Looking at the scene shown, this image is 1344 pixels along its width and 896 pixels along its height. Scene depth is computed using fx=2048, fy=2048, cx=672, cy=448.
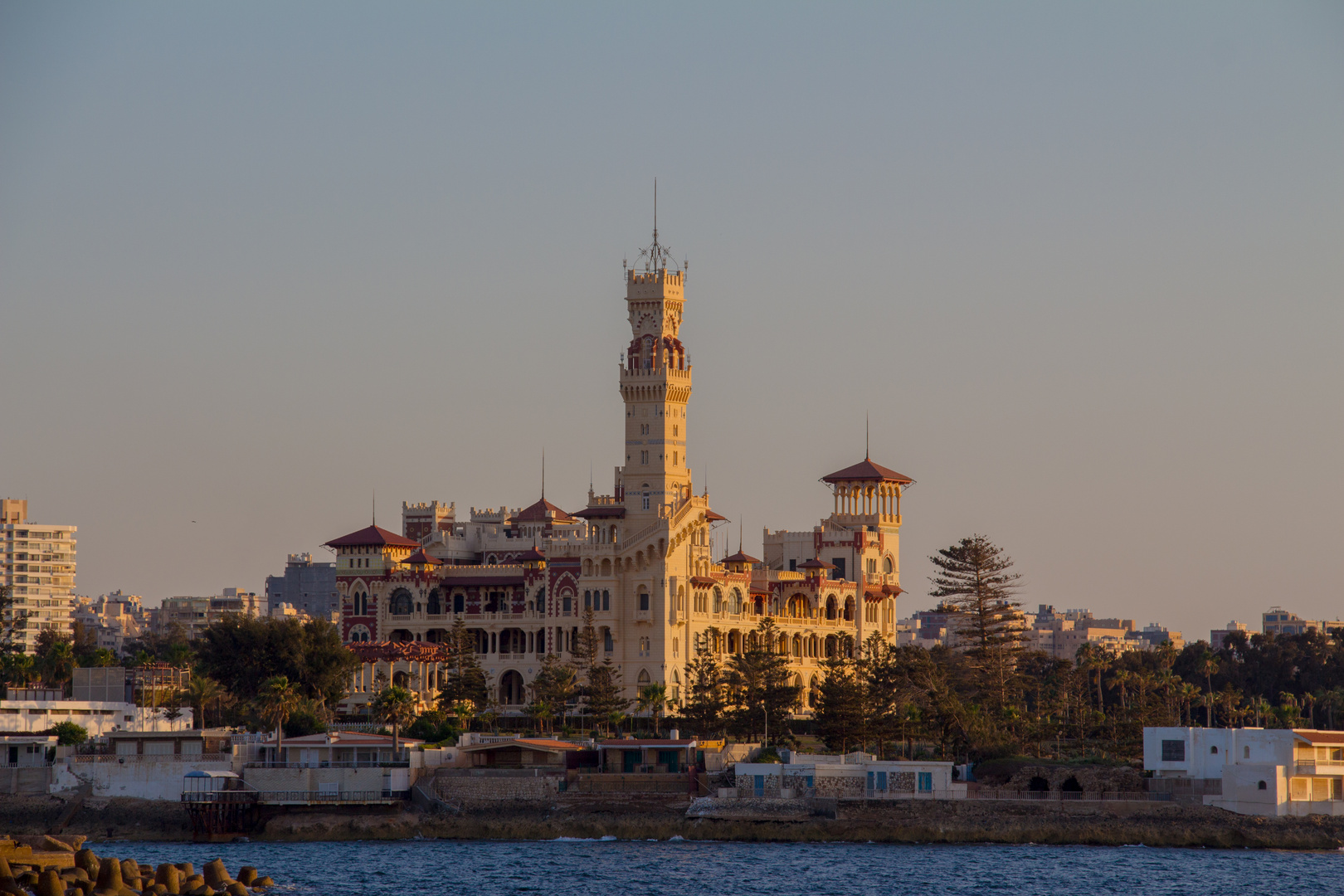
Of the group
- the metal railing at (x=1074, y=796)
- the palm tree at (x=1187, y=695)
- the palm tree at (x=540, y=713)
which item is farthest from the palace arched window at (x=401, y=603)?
the palm tree at (x=1187, y=695)

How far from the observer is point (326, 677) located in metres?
117

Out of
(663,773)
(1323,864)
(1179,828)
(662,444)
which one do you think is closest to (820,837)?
(663,773)

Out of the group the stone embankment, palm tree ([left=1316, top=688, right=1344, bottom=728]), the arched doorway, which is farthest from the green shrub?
palm tree ([left=1316, top=688, right=1344, bottom=728])

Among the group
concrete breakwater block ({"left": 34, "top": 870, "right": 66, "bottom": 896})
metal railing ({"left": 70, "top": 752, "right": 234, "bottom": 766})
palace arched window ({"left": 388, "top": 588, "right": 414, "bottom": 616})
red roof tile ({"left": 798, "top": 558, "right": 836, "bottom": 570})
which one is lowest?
concrete breakwater block ({"left": 34, "top": 870, "right": 66, "bottom": 896})

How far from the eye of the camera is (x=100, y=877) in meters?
67.4

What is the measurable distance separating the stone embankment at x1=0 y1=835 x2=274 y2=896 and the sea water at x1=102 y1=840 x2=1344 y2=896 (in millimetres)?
2622

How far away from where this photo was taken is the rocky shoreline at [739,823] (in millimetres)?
88188

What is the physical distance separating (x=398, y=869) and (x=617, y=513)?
4617cm

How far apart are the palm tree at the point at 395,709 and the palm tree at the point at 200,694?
8674mm

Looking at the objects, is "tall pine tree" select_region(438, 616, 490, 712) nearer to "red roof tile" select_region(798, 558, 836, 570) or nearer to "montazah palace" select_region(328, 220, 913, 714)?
"montazah palace" select_region(328, 220, 913, 714)

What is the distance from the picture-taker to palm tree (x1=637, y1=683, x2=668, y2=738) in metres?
110

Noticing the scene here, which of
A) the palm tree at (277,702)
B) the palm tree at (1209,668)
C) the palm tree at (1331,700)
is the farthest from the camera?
the palm tree at (1209,668)

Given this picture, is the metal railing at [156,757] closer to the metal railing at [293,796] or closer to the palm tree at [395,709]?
the metal railing at [293,796]

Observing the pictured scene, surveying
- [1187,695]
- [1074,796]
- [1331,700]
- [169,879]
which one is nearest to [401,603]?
[1187,695]
